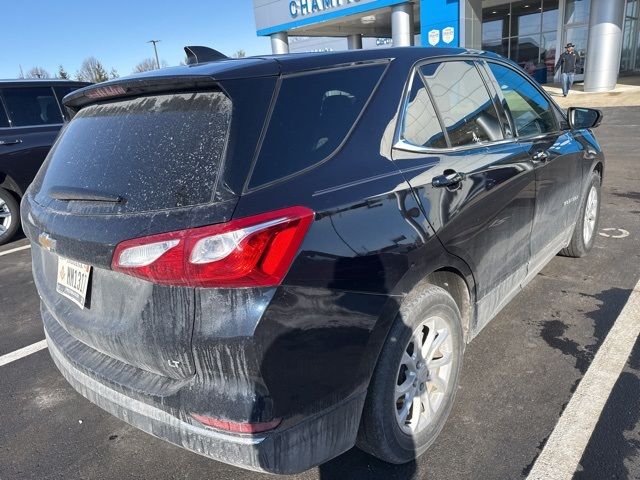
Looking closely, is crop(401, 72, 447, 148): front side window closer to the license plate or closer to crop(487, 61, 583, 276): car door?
crop(487, 61, 583, 276): car door

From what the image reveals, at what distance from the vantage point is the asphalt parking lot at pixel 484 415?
7.41ft

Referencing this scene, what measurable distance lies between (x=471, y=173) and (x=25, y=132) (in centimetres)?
606

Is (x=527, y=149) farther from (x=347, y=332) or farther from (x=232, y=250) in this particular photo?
(x=232, y=250)

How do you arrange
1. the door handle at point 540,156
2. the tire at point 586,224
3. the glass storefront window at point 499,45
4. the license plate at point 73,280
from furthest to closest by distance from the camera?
1. the glass storefront window at point 499,45
2. the tire at point 586,224
3. the door handle at point 540,156
4. the license plate at point 73,280

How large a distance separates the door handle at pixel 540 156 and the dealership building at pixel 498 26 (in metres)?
16.1

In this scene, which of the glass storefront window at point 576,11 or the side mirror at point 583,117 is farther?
the glass storefront window at point 576,11

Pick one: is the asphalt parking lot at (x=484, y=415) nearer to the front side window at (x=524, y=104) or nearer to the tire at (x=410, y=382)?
the tire at (x=410, y=382)

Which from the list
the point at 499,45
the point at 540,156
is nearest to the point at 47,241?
the point at 540,156

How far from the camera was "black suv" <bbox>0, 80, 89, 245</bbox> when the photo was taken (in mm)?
6172

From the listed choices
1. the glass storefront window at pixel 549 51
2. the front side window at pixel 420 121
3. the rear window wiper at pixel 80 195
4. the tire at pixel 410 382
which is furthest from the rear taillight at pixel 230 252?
the glass storefront window at pixel 549 51

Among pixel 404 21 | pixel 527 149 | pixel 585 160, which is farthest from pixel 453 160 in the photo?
pixel 404 21

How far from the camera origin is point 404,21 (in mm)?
22234

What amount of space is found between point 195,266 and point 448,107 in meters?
1.66

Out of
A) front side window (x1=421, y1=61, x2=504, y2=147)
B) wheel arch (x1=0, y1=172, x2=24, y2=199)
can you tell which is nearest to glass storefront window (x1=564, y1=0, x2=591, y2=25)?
front side window (x1=421, y1=61, x2=504, y2=147)
